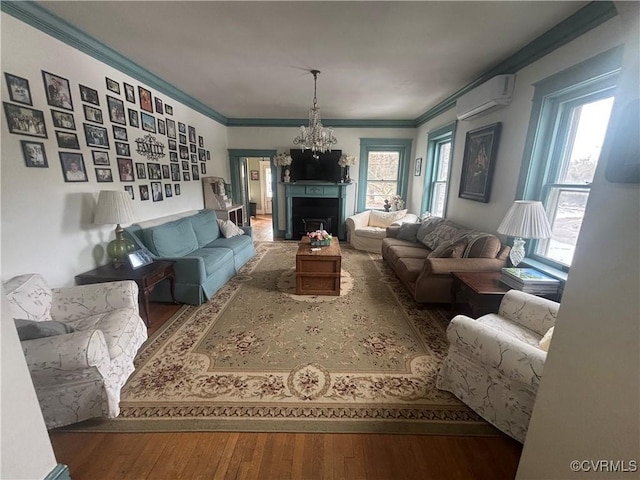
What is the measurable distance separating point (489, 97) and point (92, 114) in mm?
3958

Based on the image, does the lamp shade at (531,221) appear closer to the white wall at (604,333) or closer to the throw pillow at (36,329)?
the white wall at (604,333)

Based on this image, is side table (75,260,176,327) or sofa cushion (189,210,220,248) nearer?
side table (75,260,176,327)

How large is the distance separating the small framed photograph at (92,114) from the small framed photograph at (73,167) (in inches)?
14.9

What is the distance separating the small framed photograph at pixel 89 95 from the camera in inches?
91.6

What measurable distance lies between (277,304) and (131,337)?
56.0 inches

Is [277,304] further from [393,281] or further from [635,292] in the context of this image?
[635,292]

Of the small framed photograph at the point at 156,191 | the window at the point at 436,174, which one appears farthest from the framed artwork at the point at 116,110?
the window at the point at 436,174

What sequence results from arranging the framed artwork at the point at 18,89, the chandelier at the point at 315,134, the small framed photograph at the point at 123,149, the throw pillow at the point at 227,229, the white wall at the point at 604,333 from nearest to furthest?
the white wall at the point at 604,333 → the framed artwork at the point at 18,89 → the small framed photograph at the point at 123,149 → the chandelier at the point at 315,134 → the throw pillow at the point at 227,229

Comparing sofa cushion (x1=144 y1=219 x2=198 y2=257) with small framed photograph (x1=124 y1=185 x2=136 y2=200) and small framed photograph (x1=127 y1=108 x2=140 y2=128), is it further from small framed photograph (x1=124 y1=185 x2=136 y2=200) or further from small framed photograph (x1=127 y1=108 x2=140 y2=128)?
small framed photograph (x1=127 y1=108 x2=140 y2=128)

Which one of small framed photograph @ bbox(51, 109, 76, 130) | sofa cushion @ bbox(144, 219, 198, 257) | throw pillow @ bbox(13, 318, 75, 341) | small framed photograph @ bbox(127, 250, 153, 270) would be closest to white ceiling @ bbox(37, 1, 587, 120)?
small framed photograph @ bbox(51, 109, 76, 130)

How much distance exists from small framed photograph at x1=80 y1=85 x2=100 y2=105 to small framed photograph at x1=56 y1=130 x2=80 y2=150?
15.3 inches

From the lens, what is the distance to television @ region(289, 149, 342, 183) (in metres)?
5.61

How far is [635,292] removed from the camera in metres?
0.69

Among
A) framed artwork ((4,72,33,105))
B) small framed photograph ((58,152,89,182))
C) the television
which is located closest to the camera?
framed artwork ((4,72,33,105))
